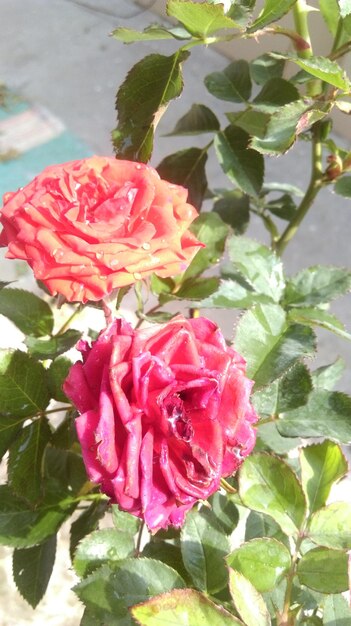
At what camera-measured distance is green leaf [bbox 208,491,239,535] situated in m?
0.46

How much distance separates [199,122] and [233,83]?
4 cm

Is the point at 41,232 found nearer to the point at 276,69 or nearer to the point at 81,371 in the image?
the point at 81,371

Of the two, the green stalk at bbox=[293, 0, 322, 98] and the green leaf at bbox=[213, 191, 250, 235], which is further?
the green leaf at bbox=[213, 191, 250, 235]

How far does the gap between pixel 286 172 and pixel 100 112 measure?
0.34 meters

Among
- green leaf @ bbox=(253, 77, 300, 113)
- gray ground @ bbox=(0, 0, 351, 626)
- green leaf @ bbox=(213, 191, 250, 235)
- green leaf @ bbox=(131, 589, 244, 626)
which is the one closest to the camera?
green leaf @ bbox=(131, 589, 244, 626)

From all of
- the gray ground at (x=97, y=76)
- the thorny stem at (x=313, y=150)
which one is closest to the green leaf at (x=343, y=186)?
the thorny stem at (x=313, y=150)

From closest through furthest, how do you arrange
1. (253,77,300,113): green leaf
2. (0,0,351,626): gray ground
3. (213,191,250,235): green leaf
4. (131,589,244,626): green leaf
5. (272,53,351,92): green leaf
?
(131,589,244,626): green leaf
(272,53,351,92): green leaf
(253,77,300,113): green leaf
(213,191,250,235): green leaf
(0,0,351,626): gray ground

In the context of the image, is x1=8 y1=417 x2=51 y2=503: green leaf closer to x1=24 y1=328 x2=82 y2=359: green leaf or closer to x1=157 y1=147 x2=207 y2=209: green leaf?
x1=24 y1=328 x2=82 y2=359: green leaf

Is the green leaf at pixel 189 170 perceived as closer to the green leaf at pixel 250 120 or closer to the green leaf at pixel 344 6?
the green leaf at pixel 250 120

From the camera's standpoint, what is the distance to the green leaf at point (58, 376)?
45 centimetres

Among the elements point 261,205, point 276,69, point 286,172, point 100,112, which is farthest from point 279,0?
point 100,112

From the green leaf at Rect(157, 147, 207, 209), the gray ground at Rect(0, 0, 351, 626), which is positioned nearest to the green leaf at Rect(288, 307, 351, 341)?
the green leaf at Rect(157, 147, 207, 209)

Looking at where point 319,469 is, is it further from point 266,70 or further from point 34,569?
point 266,70

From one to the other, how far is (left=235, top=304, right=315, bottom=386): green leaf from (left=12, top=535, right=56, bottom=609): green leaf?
185mm
